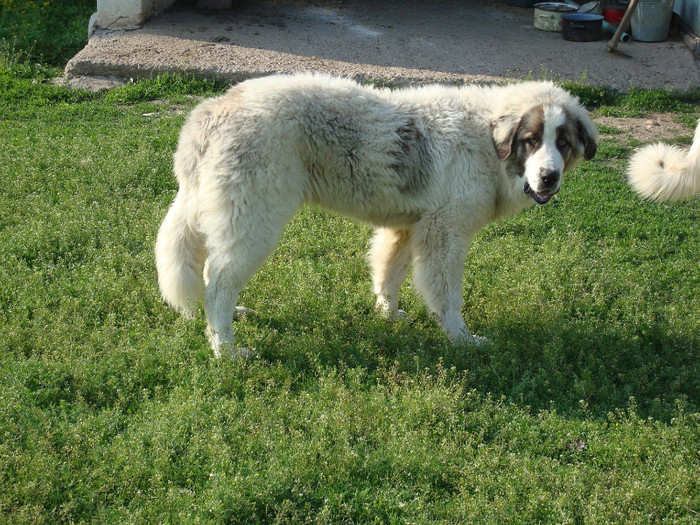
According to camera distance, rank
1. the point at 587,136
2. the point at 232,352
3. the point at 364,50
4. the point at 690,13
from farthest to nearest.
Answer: the point at 690,13
the point at 364,50
the point at 587,136
the point at 232,352

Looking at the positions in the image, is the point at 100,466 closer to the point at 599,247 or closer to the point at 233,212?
the point at 233,212

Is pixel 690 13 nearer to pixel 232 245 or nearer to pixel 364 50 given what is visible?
pixel 364 50

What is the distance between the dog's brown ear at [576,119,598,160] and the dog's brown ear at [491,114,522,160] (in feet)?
1.55

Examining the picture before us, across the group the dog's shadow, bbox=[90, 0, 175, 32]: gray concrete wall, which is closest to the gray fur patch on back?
the dog's shadow

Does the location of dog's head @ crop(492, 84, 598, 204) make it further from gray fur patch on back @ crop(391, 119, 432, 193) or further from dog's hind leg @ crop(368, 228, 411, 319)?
dog's hind leg @ crop(368, 228, 411, 319)

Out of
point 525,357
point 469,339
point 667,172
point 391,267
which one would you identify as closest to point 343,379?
point 469,339

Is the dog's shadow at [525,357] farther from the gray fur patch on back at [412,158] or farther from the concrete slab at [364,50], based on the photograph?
the concrete slab at [364,50]

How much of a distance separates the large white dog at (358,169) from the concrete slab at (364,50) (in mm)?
4679

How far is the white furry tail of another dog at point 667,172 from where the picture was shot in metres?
5.51

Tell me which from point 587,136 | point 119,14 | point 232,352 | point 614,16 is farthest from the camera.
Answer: point 614,16

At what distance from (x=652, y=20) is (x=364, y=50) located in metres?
4.53

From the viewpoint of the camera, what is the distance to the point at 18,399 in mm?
4152

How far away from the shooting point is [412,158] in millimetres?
5008

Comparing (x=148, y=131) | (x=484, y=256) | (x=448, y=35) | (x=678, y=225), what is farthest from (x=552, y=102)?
(x=448, y=35)
